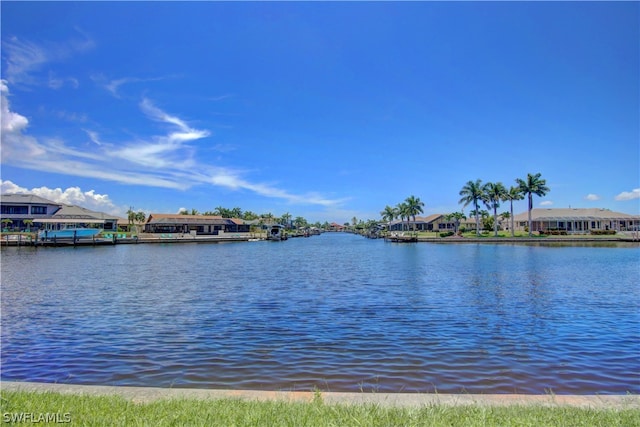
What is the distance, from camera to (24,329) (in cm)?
1490

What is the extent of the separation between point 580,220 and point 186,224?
109895 mm

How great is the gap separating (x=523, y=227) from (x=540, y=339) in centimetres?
12334

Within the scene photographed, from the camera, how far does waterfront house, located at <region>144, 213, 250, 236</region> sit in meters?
119

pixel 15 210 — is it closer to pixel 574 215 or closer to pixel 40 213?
pixel 40 213

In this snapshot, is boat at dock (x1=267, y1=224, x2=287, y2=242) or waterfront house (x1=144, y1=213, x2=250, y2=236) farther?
boat at dock (x1=267, y1=224, x2=287, y2=242)

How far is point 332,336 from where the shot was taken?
13.7 m

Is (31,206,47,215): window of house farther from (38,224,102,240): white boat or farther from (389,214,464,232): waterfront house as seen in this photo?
(389,214,464,232): waterfront house

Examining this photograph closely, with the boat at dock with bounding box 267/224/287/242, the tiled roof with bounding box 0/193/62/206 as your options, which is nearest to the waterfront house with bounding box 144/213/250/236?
the boat at dock with bounding box 267/224/287/242

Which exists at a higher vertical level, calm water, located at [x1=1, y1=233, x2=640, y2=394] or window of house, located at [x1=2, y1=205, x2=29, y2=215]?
window of house, located at [x1=2, y1=205, x2=29, y2=215]

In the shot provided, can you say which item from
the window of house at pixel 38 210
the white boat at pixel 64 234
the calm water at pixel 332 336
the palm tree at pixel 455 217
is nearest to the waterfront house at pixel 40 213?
the window of house at pixel 38 210

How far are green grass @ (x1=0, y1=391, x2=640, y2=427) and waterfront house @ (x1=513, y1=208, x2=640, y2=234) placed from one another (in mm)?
115041

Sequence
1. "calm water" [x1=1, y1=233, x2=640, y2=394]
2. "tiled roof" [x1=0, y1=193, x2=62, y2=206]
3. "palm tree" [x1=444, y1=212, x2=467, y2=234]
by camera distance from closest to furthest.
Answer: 1. "calm water" [x1=1, y1=233, x2=640, y2=394]
2. "tiled roof" [x1=0, y1=193, x2=62, y2=206]
3. "palm tree" [x1=444, y1=212, x2=467, y2=234]

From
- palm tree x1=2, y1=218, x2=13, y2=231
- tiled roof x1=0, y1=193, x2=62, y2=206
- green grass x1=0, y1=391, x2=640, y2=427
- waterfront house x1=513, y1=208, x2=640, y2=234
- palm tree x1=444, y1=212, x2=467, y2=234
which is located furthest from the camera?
palm tree x1=444, y1=212, x2=467, y2=234

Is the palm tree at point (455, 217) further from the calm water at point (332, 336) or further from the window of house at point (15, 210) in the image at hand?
the window of house at point (15, 210)
